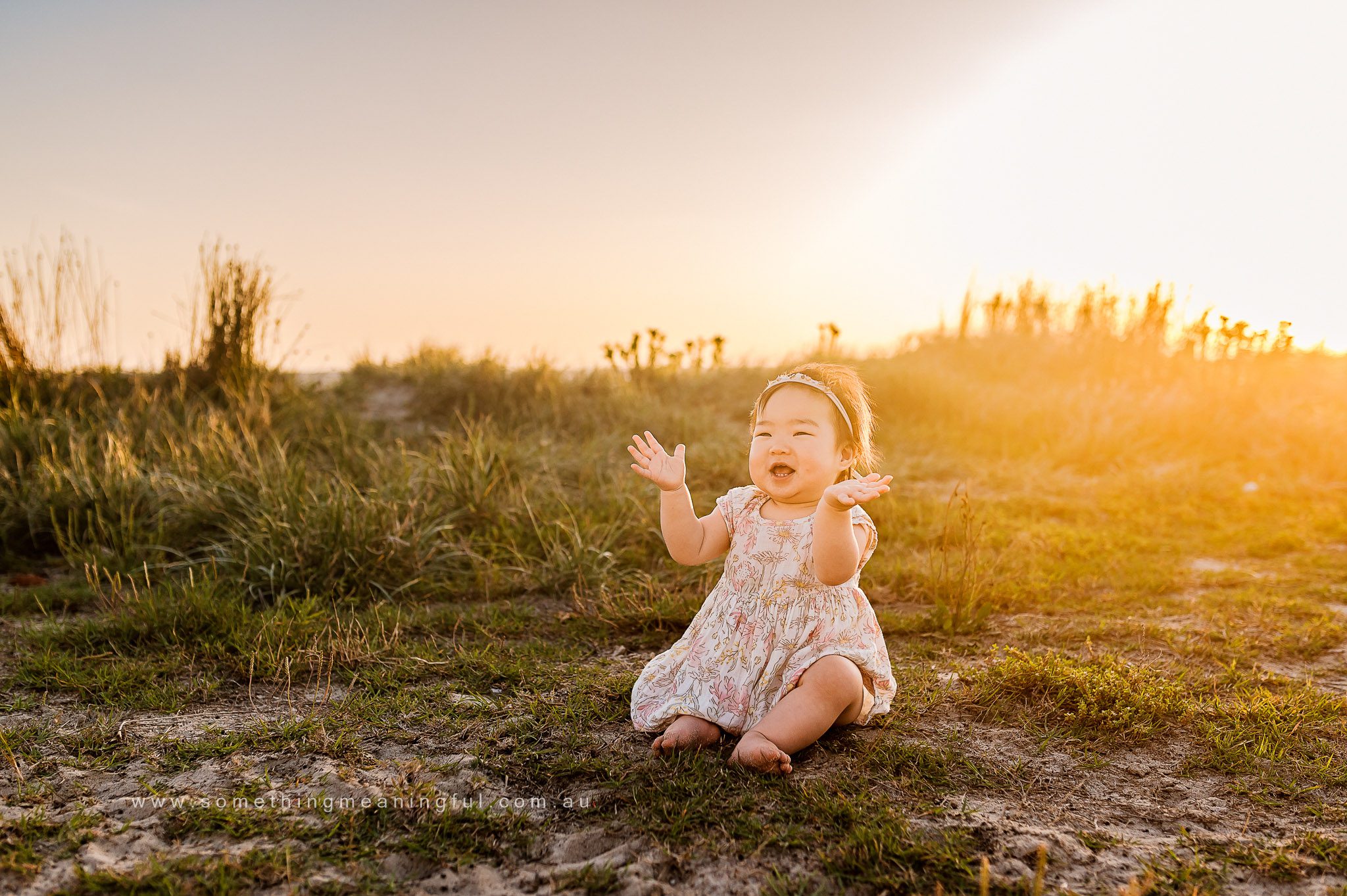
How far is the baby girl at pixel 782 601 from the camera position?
8.67 ft

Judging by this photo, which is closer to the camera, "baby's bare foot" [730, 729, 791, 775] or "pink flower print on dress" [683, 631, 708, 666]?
"baby's bare foot" [730, 729, 791, 775]

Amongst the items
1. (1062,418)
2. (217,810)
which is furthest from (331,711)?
(1062,418)

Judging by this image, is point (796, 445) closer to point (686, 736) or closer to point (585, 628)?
point (686, 736)

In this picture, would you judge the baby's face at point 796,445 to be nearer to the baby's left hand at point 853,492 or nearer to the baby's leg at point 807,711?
the baby's left hand at point 853,492

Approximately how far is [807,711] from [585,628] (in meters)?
1.64

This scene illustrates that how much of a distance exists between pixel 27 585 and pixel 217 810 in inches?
144

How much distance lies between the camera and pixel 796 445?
273 cm

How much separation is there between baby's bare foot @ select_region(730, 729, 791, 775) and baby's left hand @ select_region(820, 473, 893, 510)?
28.0 inches

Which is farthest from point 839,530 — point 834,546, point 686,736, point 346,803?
point 346,803

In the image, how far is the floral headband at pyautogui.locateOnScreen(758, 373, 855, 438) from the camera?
273 cm

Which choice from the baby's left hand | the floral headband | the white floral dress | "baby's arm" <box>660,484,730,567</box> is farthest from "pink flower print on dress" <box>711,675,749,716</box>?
the floral headband

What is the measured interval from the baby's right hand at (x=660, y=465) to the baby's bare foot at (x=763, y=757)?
823 mm

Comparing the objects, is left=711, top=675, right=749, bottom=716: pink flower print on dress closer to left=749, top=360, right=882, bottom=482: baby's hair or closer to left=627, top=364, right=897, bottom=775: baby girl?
left=627, top=364, right=897, bottom=775: baby girl

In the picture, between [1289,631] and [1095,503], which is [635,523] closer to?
[1289,631]
